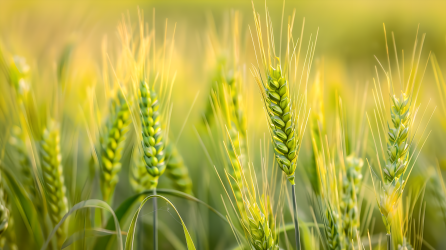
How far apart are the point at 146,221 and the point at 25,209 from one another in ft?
0.55

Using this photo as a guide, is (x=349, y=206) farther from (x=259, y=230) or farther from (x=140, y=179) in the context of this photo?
(x=140, y=179)

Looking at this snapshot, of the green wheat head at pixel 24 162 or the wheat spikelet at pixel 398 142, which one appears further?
the green wheat head at pixel 24 162

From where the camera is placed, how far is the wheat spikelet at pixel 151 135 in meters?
0.29

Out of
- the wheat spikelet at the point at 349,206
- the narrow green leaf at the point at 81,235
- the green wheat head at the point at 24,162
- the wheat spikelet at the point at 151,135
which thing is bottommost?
the narrow green leaf at the point at 81,235

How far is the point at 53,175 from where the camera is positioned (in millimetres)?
343

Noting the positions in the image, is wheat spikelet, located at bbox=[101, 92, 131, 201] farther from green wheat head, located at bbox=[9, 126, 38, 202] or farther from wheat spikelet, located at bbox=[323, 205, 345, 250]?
wheat spikelet, located at bbox=[323, 205, 345, 250]

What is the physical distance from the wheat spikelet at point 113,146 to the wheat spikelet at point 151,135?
0.17 ft

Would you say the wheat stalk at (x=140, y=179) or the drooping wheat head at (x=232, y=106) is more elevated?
the drooping wheat head at (x=232, y=106)

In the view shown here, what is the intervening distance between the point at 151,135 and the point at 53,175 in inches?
5.9

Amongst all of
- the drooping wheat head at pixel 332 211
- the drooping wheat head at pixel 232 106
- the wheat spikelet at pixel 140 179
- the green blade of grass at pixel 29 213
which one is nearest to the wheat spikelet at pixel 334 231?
the drooping wheat head at pixel 332 211

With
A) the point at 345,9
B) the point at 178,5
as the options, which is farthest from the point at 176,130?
the point at 345,9

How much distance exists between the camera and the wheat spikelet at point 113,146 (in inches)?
13.3

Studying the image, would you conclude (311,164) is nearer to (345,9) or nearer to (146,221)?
(146,221)

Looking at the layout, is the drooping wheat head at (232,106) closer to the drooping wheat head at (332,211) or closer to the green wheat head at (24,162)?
the drooping wheat head at (332,211)
